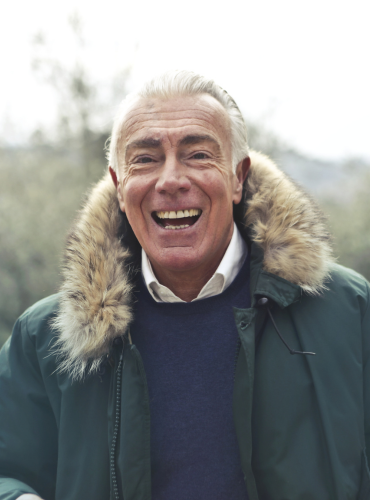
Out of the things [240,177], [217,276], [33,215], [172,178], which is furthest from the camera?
[33,215]

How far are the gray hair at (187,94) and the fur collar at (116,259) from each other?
0.18 meters

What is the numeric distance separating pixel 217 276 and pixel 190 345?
1.04 feet

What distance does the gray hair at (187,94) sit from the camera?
75.1 inches

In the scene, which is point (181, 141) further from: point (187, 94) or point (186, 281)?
point (186, 281)

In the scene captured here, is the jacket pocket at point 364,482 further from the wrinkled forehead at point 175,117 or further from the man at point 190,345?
the wrinkled forehead at point 175,117

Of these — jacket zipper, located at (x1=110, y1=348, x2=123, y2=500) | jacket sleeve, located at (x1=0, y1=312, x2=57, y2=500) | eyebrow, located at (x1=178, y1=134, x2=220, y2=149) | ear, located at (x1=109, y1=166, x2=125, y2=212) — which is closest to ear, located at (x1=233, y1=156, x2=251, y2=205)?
eyebrow, located at (x1=178, y1=134, x2=220, y2=149)

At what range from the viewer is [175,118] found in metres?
1.85

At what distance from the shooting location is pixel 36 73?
24.3ft

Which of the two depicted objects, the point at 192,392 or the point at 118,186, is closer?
the point at 192,392

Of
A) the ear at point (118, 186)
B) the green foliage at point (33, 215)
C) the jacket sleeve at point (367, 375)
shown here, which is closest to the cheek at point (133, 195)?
the ear at point (118, 186)

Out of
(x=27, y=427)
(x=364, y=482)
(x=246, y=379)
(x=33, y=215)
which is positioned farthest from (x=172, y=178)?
(x=33, y=215)

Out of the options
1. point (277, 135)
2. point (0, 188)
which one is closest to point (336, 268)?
point (277, 135)

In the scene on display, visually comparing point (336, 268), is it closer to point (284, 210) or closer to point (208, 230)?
point (284, 210)

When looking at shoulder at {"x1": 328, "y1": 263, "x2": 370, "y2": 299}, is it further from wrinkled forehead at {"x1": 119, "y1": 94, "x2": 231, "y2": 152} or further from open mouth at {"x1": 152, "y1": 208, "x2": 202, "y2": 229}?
wrinkled forehead at {"x1": 119, "y1": 94, "x2": 231, "y2": 152}
